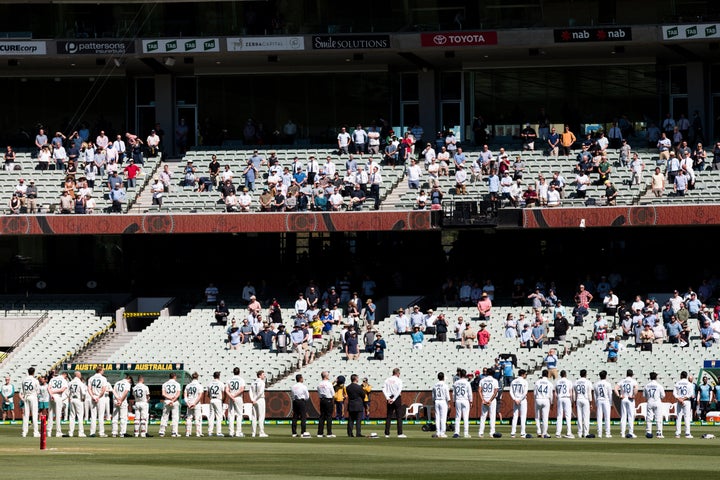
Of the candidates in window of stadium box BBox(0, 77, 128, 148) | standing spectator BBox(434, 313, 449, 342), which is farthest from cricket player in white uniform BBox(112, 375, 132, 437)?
window of stadium box BBox(0, 77, 128, 148)

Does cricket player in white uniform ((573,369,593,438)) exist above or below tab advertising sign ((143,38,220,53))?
below

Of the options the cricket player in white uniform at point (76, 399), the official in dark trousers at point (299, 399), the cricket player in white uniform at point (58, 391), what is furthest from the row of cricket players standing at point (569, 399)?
the cricket player in white uniform at point (58, 391)

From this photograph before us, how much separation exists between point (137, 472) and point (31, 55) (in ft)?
115

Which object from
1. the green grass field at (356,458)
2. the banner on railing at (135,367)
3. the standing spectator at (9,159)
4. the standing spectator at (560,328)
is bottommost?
the green grass field at (356,458)

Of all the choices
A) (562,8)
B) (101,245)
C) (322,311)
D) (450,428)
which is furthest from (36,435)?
(562,8)

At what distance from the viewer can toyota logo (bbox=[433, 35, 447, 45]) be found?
170ft

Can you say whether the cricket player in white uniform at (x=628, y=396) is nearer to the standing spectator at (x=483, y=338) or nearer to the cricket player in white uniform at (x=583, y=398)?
the cricket player in white uniform at (x=583, y=398)

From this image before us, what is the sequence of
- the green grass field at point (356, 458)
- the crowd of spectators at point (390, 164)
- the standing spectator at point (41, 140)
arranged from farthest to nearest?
the standing spectator at point (41, 140)
the crowd of spectators at point (390, 164)
the green grass field at point (356, 458)

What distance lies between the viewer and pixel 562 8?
52.9 metres

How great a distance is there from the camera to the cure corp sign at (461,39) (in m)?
51.6

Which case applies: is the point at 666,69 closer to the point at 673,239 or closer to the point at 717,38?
the point at 717,38

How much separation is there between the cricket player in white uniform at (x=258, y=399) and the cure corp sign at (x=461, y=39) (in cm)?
2230

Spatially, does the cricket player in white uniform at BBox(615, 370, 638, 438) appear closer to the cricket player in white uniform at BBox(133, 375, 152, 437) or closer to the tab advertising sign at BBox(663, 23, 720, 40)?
the cricket player in white uniform at BBox(133, 375, 152, 437)

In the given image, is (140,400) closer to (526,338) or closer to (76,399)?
(76,399)
